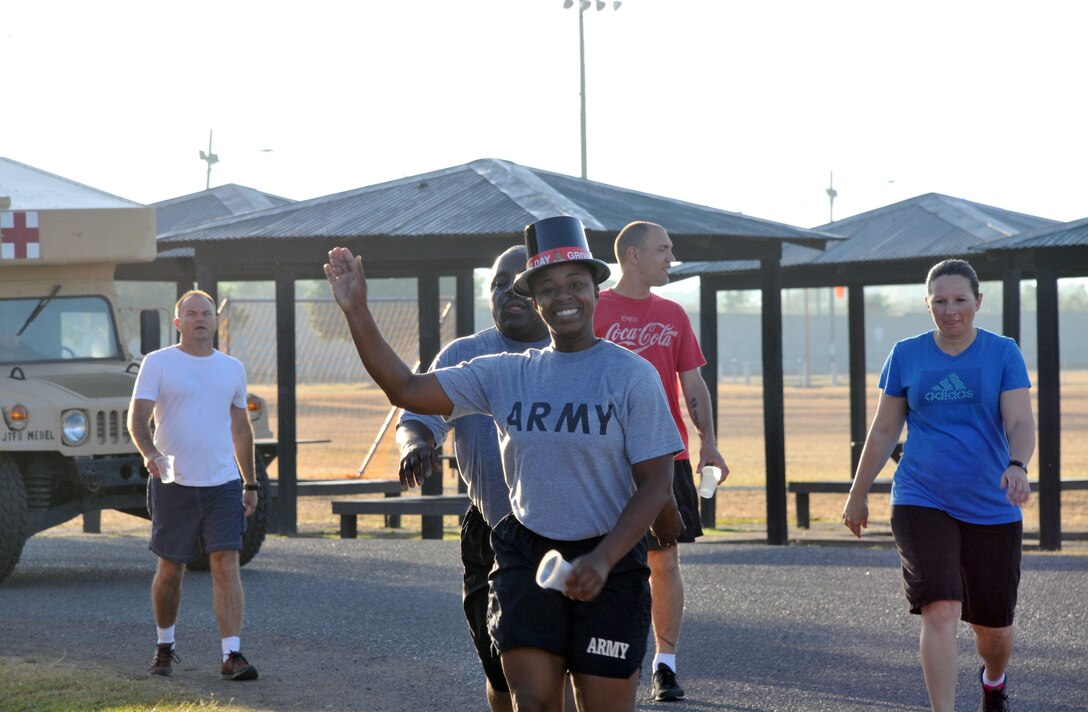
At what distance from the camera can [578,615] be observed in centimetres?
416

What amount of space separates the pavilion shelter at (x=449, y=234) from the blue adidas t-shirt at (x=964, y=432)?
7.86 meters

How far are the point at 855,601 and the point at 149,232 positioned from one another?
6.05 m

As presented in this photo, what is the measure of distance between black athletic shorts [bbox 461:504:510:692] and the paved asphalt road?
6.13 ft

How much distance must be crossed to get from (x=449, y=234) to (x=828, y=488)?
Result: 5427 mm

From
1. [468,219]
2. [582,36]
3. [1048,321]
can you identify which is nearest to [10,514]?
[468,219]

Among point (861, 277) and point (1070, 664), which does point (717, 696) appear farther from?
point (861, 277)

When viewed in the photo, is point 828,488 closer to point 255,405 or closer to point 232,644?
point 255,405

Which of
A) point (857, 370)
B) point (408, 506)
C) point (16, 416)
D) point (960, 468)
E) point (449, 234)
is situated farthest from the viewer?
point (857, 370)

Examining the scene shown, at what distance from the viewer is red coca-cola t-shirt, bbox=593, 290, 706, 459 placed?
269 inches

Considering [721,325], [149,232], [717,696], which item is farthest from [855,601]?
[721,325]

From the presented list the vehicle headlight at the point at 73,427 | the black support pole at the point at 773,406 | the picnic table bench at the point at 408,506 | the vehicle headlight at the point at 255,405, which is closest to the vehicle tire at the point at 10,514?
the vehicle headlight at the point at 73,427

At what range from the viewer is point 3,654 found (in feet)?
27.1

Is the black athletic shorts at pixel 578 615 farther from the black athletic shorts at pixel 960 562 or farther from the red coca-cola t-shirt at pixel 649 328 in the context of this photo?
the red coca-cola t-shirt at pixel 649 328

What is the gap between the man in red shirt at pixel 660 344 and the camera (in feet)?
22.1
